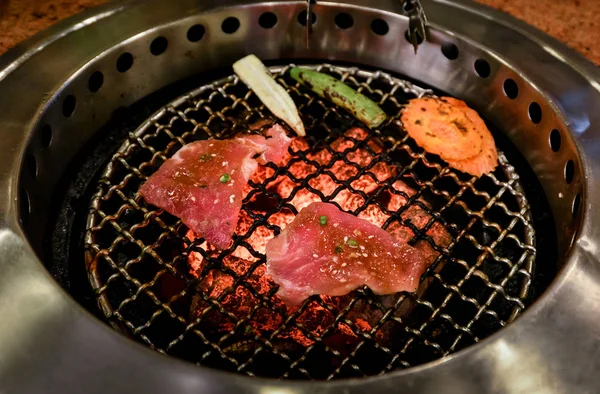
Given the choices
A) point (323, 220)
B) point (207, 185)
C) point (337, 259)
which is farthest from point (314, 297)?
point (207, 185)

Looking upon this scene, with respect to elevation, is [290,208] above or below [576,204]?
above

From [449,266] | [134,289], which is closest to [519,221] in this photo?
[449,266]

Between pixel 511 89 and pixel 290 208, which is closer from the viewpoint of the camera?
pixel 290 208

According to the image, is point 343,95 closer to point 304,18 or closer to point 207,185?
point 304,18

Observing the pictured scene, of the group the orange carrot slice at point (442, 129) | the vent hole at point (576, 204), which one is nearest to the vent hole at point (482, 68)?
the orange carrot slice at point (442, 129)

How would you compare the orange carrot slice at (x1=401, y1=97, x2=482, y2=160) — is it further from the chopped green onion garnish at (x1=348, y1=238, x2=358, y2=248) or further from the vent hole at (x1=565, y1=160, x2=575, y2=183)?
the chopped green onion garnish at (x1=348, y1=238, x2=358, y2=248)

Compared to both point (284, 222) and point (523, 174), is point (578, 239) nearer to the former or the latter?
point (523, 174)

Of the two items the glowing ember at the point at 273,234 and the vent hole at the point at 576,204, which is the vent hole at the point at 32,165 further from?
the vent hole at the point at 576,204
